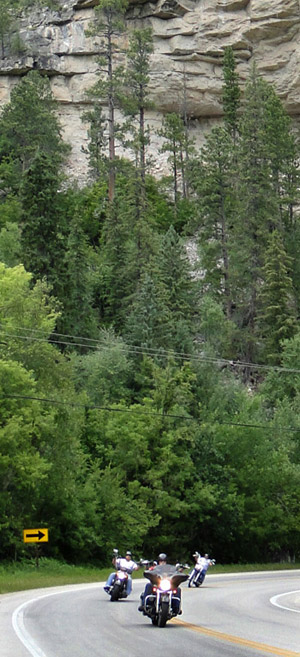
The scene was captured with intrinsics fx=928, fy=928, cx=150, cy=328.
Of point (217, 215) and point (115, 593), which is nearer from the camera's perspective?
point (115, 593)

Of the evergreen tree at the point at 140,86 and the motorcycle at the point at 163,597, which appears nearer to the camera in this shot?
the motorcycle at the point at 163,597

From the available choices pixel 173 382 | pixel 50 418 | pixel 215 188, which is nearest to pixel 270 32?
pixel 215 188

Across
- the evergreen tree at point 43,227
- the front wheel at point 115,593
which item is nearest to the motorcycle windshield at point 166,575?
the front wheel at point 115,593

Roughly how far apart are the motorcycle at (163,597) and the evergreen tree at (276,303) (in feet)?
146

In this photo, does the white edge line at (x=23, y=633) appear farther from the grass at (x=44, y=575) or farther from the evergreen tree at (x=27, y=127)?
the evergreen tree at (x=27, y=127)

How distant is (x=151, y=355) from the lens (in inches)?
2159

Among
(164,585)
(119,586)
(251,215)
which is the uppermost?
(251,215)

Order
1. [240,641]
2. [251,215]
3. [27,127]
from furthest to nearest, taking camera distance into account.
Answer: [27,127] < [251,215] < [240,641]

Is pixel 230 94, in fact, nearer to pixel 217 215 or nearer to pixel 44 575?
pixel 217 215

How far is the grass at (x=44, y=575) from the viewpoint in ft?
102

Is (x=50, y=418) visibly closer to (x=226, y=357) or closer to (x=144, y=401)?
(x=144, y=401)

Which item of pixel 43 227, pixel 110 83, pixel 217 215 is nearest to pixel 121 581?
pixel 43 227

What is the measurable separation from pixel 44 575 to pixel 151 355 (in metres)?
21.1

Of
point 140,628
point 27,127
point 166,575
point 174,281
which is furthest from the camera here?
point 27,127
